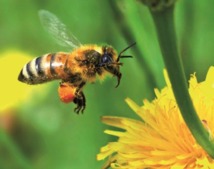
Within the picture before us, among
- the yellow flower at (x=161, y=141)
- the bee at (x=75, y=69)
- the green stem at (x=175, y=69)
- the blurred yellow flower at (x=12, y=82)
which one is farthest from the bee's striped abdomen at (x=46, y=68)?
the blurred yellow flower at (x=12, y=82)

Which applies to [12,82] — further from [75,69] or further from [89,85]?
[75,69]

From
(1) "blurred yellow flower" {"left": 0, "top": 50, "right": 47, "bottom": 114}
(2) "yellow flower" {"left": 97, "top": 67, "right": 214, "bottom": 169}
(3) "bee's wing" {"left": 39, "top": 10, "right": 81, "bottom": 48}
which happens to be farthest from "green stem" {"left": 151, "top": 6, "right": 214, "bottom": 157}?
(1) "blurred yellow flower" {"left": 0, "top": 50, "right": 47, "bottom": 114}

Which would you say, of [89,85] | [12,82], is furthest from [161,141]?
[12,82]

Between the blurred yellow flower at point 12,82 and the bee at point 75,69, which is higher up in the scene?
the blurred yellow flower at point 12,82

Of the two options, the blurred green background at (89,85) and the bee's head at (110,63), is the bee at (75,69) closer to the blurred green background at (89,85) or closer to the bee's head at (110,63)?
the bee's head at (110,63)

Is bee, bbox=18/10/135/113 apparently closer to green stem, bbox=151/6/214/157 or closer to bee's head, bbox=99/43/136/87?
bee's head, bbox=99/43/136/87

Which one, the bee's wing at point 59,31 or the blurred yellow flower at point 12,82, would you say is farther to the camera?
the blurred yellow flower at point 12,82
